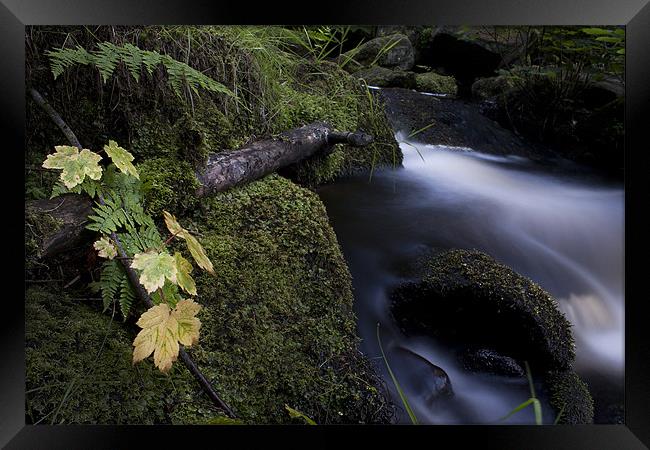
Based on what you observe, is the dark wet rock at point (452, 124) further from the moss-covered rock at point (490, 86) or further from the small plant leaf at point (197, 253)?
the small plant leaf at point (197, 253)

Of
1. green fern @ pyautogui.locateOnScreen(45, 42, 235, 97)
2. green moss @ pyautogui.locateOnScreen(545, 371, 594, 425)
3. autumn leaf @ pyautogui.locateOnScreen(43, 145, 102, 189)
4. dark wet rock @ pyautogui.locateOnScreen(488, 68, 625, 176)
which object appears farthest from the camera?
dark wet rock @ pyautogui.locateOnScreen(488, 68, 625, 176)

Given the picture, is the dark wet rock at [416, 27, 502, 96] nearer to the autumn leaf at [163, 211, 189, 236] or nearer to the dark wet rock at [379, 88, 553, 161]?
the dark wet rock at [379, 88, 553, 161]

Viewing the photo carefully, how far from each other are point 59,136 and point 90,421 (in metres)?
0.86

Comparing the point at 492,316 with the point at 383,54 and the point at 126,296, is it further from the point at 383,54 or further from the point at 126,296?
the point at 126,296

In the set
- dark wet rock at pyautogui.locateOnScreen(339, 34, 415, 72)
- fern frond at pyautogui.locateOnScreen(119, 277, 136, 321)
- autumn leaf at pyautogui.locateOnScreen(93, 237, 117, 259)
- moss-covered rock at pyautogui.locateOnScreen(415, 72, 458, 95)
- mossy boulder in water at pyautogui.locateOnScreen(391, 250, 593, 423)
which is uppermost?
dark wet rock at pyautogui.locateOnScreen(339, 34, 415, 72)

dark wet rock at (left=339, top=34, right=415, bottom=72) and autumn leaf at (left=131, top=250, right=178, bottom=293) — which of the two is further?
dark wet rock at (left=339, top=34, right=415, bottom=72)

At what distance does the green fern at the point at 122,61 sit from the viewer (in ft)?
4.48

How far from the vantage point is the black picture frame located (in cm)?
125

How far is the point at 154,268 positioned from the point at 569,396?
4.73 ft

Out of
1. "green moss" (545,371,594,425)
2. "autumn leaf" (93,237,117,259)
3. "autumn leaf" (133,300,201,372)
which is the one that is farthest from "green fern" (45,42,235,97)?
"green moss" (545,371,594,425)

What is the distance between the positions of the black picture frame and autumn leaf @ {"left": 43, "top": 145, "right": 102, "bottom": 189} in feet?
0.64

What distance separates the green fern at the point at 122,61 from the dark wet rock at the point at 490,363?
130cm

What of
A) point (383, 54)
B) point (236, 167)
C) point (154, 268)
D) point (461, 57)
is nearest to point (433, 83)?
point (461, 57)

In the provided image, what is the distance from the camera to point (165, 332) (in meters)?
1.12
